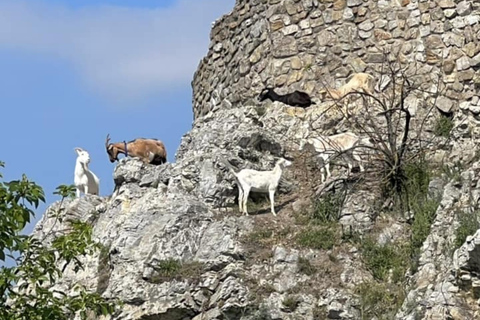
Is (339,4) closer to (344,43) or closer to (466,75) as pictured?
(344,43)

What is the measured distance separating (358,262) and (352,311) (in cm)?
134

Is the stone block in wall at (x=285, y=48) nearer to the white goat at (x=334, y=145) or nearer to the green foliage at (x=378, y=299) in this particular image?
the white goat at (x=334, y=145)

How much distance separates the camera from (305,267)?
1864 cm

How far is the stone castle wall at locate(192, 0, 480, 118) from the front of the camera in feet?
75.9

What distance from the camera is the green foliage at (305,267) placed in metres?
18.6

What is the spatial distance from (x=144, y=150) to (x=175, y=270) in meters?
5.75

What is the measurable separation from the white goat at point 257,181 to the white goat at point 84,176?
385 centimetres

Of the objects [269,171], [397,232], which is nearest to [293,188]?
[269,171]

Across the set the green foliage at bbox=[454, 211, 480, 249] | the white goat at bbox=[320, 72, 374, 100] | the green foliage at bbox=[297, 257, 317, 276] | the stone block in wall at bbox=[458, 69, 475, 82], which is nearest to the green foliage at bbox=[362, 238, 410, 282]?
the green foliage at bbox=[297, 257, 317, 276]

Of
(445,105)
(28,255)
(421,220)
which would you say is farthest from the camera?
(445,105)

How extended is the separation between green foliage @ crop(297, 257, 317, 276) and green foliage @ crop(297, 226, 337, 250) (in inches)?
18.6

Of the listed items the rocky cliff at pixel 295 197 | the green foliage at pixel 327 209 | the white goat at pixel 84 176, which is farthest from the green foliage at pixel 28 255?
the white goat at pixel 84 176

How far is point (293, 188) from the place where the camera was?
69.7 ft

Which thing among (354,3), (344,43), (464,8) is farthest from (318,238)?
(354,3)
